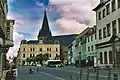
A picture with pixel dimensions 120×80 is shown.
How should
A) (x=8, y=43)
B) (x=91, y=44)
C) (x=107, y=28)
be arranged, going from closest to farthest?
(x=107, y=28) < (x=8, y=43) < (x=91, y=44)

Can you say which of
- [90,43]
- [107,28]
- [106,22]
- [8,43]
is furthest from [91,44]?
[8,43]

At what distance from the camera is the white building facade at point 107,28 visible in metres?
48.5

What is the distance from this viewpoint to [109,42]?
5003cm

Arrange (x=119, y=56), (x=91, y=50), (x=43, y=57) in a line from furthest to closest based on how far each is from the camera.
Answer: (x=43, y=57), (x=91, y=50), (x=119, y=56)

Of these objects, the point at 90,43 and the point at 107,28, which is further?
the point at 90,43

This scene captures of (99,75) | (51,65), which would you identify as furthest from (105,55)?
(51,65)

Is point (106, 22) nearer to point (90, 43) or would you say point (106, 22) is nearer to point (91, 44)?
point (91, 44)

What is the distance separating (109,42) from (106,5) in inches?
247

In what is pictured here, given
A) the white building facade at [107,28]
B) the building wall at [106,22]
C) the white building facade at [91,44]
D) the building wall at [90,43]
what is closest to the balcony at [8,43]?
the white building facade at [107,28]

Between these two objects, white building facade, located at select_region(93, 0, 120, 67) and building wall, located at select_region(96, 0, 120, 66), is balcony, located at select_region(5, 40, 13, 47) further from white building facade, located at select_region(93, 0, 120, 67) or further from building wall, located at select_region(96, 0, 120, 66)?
building wall, located at select_region(96, 0, 120, 66)

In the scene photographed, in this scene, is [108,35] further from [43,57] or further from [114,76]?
[43,57]

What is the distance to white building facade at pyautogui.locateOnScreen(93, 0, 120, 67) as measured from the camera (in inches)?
1909

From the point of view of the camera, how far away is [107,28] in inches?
2044

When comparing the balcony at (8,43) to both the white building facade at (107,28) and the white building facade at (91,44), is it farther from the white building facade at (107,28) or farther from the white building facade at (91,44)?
the white building facade at (91,44)
